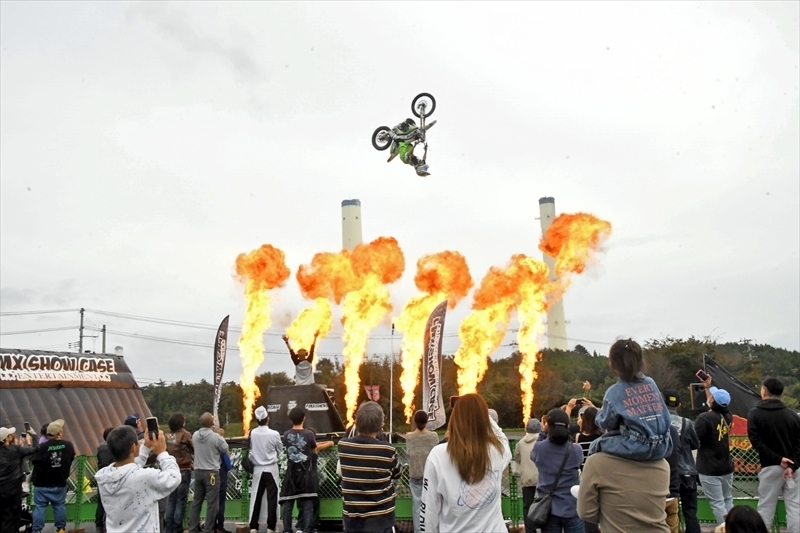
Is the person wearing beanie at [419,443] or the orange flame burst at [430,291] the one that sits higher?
the orange flame burst at [430,291]

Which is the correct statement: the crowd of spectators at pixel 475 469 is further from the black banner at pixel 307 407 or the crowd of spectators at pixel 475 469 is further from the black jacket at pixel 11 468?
the black banner at pixel 307 407

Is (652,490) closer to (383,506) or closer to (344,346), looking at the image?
(383,506)

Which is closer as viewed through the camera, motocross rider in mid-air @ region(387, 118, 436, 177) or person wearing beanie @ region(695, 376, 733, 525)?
person wearing beanie @ region(695, 376, 733, 525)

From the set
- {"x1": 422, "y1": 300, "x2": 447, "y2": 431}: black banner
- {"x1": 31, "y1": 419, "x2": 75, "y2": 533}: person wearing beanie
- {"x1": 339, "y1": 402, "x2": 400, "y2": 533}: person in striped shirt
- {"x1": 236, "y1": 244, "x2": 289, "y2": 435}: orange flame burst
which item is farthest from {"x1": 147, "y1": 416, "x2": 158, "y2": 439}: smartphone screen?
{"x1": 236, "y1": 244, "x2": 289, "y2": 435}: orange flame burst

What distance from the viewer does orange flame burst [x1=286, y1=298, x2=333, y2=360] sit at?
22.8m

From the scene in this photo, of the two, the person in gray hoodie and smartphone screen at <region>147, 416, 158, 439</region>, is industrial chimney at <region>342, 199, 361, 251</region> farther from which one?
smartphone screen at <region>147, 416, 158, 439</region>

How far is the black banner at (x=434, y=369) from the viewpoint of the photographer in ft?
59.6

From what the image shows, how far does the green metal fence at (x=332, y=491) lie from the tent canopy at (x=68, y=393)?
7.62 m

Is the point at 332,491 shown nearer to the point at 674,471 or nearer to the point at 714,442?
the point at 674,471

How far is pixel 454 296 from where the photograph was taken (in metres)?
26.2

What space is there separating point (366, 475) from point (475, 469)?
2128 mm

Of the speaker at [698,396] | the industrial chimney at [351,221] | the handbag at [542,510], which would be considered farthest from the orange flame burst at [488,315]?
the industrial chimney at [351,221]

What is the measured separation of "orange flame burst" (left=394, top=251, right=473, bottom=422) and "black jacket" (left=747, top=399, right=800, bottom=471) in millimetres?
18441

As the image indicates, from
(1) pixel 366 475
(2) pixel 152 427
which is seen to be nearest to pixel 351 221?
(1) pixel 366 475
